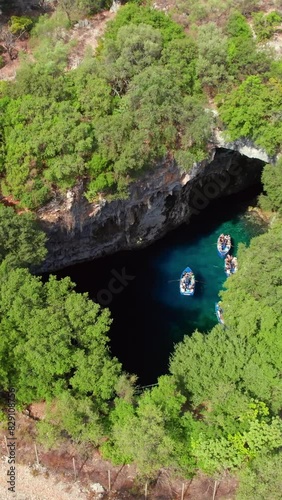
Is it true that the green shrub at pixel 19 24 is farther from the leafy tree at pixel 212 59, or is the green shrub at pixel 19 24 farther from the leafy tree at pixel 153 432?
the leafy tree at pixel 153 432

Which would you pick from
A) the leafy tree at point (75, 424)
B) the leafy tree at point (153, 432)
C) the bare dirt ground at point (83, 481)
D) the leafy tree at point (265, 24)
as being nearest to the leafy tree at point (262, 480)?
the bare dirt ground at point (83, 481)

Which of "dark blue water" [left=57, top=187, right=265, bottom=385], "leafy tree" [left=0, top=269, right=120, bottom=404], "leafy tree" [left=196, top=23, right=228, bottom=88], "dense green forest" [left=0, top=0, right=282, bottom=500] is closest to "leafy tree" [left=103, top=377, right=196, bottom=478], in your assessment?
"dense green forest" [left=0, top=0, right=282, bottom=500]

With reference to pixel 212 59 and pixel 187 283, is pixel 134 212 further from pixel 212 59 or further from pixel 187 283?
pixel 212 59

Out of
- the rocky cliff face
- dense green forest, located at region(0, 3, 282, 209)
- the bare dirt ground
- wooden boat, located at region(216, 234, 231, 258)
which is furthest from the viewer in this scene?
wooden boat, located at region(216, 234, 231, 258)

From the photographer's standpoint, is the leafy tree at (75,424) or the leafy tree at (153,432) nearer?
the leafy tree at (153,432)

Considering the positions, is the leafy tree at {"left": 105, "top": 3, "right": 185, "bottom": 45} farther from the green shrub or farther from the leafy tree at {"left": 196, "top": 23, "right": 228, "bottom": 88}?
the green shrub

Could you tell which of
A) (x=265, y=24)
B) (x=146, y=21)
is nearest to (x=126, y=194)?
(x=146, y=21)
